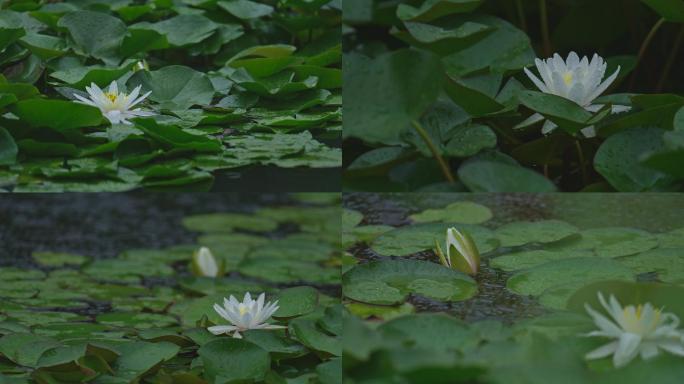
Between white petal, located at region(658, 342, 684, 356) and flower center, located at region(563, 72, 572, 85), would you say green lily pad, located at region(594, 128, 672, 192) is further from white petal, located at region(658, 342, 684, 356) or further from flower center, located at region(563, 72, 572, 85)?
white petal, located at region(658, 342, 684, 356)

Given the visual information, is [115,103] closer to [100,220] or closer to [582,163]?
[582,163]

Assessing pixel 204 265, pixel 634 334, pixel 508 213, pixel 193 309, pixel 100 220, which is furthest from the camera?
pixel 100 220

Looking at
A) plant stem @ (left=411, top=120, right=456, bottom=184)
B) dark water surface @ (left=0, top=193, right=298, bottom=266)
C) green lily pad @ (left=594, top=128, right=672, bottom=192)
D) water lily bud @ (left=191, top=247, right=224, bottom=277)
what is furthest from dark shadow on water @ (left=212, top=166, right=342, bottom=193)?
dark water surface @ (left=0, top=193, right=298, bottom=266)

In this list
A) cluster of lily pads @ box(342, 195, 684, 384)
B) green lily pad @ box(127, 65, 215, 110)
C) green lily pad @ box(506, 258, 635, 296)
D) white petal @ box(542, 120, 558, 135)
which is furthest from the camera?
green lily pad @ box(127, 65, 215, 110)

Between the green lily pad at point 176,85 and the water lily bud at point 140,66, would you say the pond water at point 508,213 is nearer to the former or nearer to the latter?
the green lily pad at point 176,85

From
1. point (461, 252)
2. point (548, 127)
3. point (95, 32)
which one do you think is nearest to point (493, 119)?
point (548, 127)

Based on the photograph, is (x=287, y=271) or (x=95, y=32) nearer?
(x=95, y=32)
